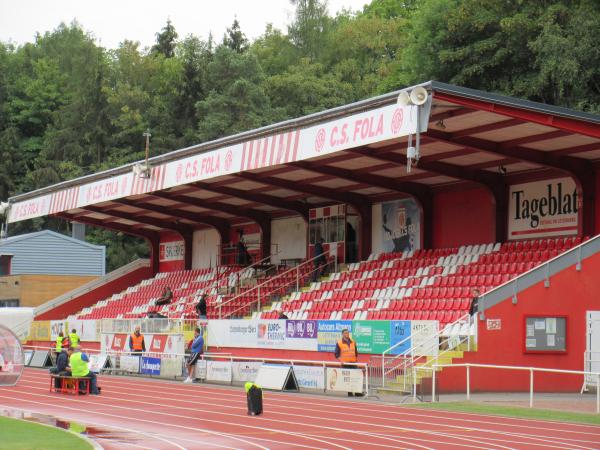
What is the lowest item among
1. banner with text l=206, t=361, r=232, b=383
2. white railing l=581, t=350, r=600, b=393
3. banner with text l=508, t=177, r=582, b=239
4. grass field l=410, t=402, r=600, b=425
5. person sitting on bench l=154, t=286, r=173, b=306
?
grass field l=410, t=402, r=600, b=425

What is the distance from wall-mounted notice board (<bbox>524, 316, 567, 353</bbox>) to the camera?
28.0 meters

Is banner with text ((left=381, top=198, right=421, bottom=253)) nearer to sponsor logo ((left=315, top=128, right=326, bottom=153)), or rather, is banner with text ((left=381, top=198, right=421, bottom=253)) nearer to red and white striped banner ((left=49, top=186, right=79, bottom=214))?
sponsor logo ((left=315, top=128, right=326, bottom=153))

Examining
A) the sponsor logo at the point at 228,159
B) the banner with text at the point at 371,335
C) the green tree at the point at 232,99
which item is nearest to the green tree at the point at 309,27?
the green tree at the point at 232,99

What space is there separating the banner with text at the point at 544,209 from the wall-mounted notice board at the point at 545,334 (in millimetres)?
4582

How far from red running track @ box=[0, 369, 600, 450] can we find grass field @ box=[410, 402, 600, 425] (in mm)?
625

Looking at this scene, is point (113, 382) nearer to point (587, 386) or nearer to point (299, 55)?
point (587, 386)

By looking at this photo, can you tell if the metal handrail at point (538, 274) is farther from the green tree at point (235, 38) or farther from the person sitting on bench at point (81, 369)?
the green tree at point (235, 38)

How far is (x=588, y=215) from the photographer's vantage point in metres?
31.3

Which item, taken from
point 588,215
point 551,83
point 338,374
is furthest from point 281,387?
point 551,83

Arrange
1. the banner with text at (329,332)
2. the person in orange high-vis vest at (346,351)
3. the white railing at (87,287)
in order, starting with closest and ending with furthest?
the person in orange high-vis vest at (346,351), the banner with text at (329,332), the white railing at (87,287)

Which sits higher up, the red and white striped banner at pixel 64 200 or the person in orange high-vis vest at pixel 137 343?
the red and white striped banner at pixel 64 200

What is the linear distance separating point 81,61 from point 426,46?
4244cm

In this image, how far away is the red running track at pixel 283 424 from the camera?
16812 mm

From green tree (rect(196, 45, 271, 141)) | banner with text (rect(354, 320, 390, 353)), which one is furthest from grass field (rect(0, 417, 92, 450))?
green tree (rect(196, 45, 271, 141))
